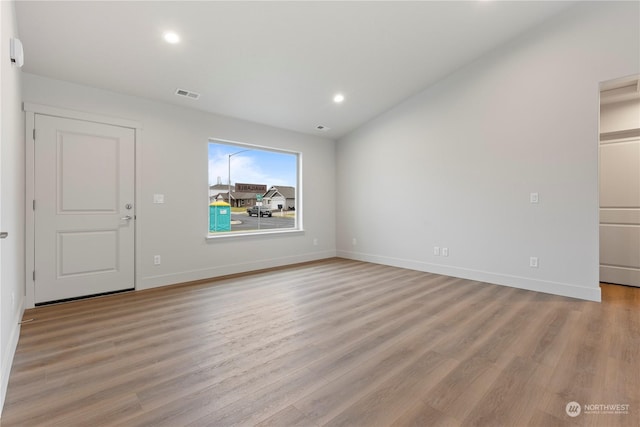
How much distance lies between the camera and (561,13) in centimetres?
366

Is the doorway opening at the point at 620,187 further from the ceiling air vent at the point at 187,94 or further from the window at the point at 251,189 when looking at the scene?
the ceiling air vent at the point at 187,94

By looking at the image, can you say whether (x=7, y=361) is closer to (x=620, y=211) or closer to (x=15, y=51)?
(x=15, y=51)

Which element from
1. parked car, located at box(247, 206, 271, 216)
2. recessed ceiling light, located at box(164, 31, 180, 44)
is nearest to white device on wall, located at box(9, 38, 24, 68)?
recessed ceiling light, located at box(164, 31, 180, 44)

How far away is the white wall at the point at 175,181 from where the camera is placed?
144 inches

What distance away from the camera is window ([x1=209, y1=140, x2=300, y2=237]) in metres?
4.88

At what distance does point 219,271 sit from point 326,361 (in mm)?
3065

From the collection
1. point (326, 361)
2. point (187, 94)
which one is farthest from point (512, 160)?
point (187, 94)

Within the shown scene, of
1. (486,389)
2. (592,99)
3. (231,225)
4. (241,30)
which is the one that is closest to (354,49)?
(241,30)

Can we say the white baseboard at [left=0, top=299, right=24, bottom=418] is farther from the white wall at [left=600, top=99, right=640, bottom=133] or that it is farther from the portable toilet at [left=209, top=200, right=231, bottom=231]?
the white wall at [left=600, top=99, right=640, bottom=133]

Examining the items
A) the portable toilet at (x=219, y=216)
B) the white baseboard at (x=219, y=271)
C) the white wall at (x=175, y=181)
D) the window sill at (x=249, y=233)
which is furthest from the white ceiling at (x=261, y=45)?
the white baseboard at (x=219, y=271)

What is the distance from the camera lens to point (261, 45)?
334 cm

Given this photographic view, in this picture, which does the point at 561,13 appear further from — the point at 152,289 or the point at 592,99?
the point at 152,289

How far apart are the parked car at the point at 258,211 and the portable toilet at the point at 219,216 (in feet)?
1.38

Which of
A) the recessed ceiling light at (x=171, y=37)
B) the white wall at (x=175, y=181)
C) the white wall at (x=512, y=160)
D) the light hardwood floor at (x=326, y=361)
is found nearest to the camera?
the light hardwood floor at (x=326, y=361)
